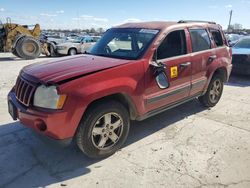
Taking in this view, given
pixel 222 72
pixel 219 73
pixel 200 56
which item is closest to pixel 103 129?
pixel 200 56

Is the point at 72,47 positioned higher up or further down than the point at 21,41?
further down

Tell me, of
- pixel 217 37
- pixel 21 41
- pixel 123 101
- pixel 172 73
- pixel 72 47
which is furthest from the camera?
pixel 72 47

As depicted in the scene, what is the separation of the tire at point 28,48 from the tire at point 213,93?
1170 centimetres

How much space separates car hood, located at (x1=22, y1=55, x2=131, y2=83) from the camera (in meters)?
3.12

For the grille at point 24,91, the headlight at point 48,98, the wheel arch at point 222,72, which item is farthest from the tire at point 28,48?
the headlight at point 48,98

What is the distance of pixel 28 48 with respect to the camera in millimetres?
14570

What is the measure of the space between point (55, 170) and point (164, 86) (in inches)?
80.7

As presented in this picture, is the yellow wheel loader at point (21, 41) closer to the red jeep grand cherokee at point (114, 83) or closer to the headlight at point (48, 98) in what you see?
the red jeep grand cherokee at point (114, 83)

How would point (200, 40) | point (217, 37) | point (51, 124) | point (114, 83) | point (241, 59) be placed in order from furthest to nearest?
point (241, 59), point (217, 37), point (200, 40), point (114, 83), point (51, 124)

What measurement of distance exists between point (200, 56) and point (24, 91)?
3.19 m

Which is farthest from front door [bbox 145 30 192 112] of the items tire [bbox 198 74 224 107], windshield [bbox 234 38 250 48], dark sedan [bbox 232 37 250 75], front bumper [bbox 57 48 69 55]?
front bumper [bbox 57 48 69 55]

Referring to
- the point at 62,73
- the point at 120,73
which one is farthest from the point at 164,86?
the point at 62,73

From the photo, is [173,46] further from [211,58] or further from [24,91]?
[24,91]

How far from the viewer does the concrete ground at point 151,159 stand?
9.99 feet
